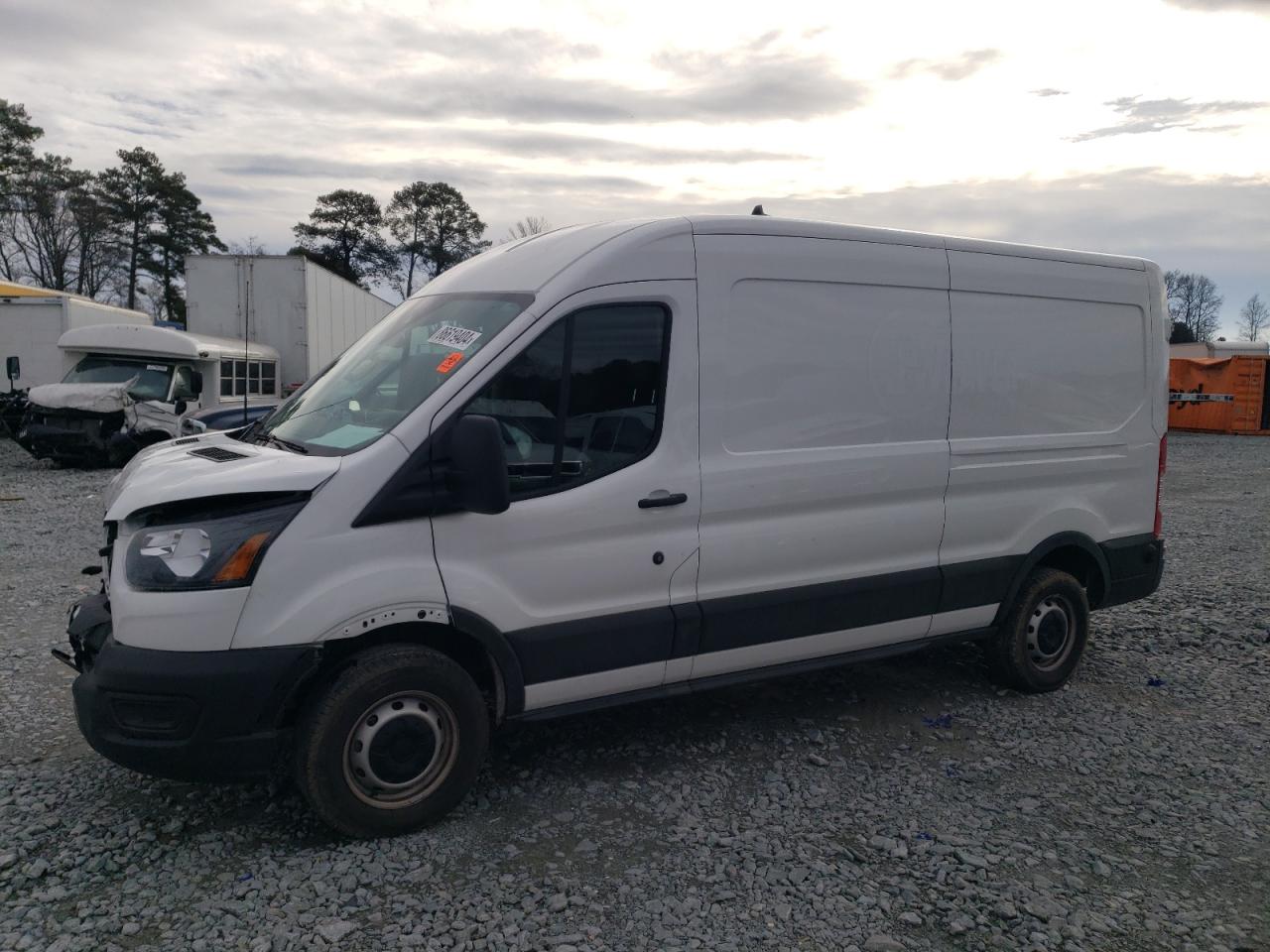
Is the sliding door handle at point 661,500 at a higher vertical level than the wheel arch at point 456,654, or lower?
higher

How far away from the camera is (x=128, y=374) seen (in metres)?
16.2

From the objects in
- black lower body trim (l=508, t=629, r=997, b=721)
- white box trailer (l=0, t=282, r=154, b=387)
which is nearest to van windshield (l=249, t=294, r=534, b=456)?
black lower body trim (l=508, t=629, r=997, b=721)

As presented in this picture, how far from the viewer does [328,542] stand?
3.55m

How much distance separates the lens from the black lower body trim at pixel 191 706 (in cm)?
345

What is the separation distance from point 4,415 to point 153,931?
66.1 feet

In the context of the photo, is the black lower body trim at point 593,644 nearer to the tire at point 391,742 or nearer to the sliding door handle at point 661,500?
the tire at point 391,742

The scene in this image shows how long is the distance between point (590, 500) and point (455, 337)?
2.86 ft

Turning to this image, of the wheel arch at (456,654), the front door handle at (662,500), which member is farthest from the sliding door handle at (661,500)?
the wheel arch at (456,654)

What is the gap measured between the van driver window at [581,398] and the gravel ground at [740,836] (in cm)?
143

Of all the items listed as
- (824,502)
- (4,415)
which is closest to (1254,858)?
(824,502)

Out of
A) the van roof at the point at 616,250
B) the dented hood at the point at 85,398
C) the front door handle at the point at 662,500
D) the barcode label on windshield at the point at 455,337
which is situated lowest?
the front door handle at the point at 662,500

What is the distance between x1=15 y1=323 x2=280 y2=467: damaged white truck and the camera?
1540cm

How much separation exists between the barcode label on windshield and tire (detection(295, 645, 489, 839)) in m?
1.21

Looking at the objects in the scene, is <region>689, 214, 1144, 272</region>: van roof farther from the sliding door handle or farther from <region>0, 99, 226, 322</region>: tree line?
<region>0, 99, 226, 322</region>: tree line
